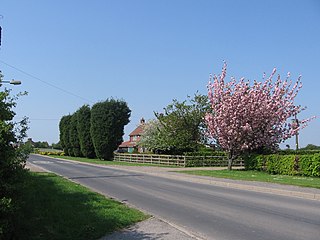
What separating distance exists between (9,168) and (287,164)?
879 inches

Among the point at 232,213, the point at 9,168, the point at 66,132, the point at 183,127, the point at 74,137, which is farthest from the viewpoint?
the point at 66,132

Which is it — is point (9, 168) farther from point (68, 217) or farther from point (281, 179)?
point (281, 179)

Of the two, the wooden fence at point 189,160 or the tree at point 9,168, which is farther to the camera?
the wooden fence at point 189,160

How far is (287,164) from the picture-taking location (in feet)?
82.1

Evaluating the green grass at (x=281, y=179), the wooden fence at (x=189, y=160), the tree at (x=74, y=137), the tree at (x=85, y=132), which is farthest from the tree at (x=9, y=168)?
the tree at (x=74, y=137)

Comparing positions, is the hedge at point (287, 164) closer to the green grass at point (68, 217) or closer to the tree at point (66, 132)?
the green grass at point (68, 217)

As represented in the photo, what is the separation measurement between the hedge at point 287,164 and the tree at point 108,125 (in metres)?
24.3

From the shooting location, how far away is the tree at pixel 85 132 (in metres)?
57.2

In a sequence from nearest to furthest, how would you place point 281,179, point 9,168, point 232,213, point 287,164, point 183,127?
point 9,168 < point 232,213 < point 281,179 < point 287,164 < point 183,127

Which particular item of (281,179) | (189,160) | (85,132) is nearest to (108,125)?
(85,132)

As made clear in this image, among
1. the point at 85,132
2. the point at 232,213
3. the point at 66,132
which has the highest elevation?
the point at 66,132

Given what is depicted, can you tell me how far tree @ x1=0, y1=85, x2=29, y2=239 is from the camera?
16.7ft

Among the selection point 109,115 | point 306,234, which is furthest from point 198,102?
point 306,234

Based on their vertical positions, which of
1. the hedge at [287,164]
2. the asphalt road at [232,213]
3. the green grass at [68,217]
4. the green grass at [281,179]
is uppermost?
the hedge at [287,164]
